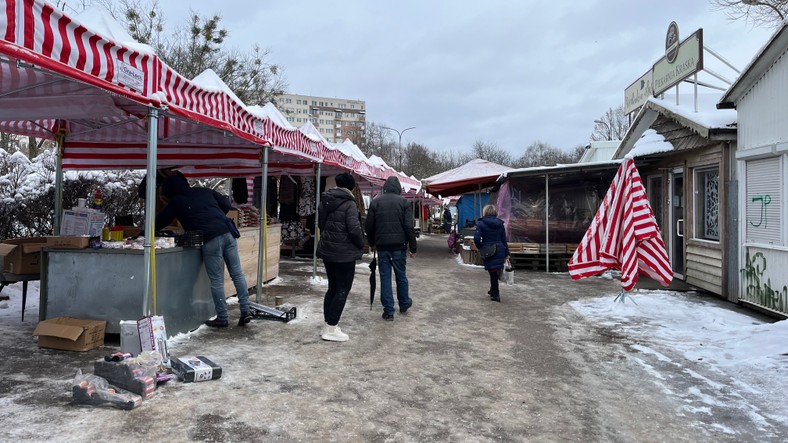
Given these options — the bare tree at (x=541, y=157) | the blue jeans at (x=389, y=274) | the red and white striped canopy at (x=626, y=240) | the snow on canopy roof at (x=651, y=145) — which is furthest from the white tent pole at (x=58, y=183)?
the bare tree at (x=541, y=157)

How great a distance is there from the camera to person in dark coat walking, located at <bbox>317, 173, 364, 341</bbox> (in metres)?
5.41

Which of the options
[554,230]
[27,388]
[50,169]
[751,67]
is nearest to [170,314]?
[27,388]

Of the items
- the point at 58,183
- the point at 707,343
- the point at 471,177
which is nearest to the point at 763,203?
the point at 707,343

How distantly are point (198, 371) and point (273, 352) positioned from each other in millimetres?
1028

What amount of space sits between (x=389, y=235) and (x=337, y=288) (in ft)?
4.47

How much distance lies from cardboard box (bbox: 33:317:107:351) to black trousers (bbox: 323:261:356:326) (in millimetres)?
2186

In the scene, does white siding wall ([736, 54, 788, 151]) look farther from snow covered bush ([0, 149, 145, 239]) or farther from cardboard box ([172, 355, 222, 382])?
snow covered bush ([0, 149, 145, 239])

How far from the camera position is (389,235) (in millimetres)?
6586

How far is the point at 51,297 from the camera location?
4.94 m

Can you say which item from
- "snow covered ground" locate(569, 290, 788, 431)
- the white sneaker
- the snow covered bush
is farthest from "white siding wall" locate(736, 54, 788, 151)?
the snow covered bush

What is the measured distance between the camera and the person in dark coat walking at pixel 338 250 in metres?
5.41

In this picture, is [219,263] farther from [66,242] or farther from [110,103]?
[110,103]

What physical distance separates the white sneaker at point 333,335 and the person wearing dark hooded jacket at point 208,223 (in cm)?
114

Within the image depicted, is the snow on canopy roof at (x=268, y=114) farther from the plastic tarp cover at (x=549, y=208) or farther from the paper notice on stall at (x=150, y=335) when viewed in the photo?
the plastic tarp cover at (x=549, y=208)
